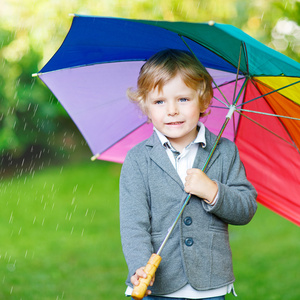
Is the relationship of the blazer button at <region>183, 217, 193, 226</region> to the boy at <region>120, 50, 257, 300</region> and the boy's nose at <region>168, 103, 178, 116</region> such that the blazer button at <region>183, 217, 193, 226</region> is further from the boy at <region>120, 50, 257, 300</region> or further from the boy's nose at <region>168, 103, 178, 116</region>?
the boy's nose at <region>168, 103, 178, 116</region>

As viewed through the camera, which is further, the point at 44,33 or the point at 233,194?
the point at 44,33

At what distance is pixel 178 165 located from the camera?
254 cm

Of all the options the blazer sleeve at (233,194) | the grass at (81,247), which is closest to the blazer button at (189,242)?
the blazer sleeve at (233,194)

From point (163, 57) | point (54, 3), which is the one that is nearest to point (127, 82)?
point (163, 57)

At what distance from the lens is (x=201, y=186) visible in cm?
238

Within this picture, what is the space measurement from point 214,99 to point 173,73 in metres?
0.62

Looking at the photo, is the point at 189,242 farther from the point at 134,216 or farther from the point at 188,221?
the point at 134,216

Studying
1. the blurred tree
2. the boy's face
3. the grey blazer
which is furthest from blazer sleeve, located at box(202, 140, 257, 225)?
the blurred tree

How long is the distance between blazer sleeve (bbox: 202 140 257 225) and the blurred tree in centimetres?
411

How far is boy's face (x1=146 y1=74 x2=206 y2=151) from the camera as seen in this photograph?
2469mm

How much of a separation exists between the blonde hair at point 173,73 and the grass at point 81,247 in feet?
7.90

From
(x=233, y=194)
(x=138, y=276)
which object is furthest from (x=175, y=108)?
(x=138, y=276)

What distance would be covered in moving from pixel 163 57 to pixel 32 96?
744 centimetres

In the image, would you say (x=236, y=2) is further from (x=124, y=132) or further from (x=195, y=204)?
(x=195, y=204)
